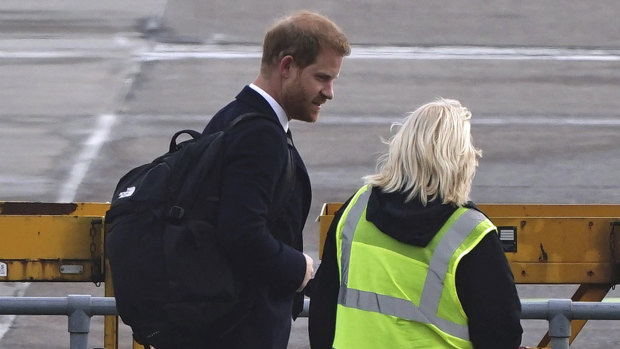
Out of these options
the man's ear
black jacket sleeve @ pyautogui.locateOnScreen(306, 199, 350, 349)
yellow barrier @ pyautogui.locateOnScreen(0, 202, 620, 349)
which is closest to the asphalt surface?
yellow barrier @ pyautogui.locateOnScreen(0, 202, 620, 349)

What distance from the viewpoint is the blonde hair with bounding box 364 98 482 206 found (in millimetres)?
3453

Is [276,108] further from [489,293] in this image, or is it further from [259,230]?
[489,293]

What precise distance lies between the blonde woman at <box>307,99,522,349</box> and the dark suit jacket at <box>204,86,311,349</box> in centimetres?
21

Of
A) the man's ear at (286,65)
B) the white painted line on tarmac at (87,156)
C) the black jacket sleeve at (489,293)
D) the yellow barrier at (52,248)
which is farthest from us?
the white painted line on tarmac at (87,156)

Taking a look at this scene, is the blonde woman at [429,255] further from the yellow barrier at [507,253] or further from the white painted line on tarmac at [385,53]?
the white painted line on tarmac at [385,53]

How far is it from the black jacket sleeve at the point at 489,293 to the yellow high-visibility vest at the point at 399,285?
0.03 metres

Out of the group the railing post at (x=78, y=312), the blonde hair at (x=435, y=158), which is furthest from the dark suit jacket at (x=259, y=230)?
the railing post at (x=78, y=312)

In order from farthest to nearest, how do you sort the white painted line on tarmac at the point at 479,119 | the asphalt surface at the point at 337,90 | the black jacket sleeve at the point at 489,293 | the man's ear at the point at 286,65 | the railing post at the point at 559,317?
the white painted line on tarmac at the point at 479,119 → the asphalt surface at the point at 337,90 → the railing post at the point at 559,317 → the man's ear at the point at 286,65 → the black jacket sleeve at the point at 489,293

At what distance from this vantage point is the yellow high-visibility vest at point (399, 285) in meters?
3.44

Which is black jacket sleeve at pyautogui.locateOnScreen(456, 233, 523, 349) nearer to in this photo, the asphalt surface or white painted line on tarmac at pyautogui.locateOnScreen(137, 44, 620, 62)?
the asphalt surface

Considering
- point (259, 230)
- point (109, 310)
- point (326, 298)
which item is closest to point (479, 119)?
point (109, 310)

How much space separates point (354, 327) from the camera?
3643 millimetres

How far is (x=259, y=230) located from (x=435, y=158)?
551 mm

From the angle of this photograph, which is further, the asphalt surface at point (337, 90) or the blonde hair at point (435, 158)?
the asphalt surface at point (337, 90)
